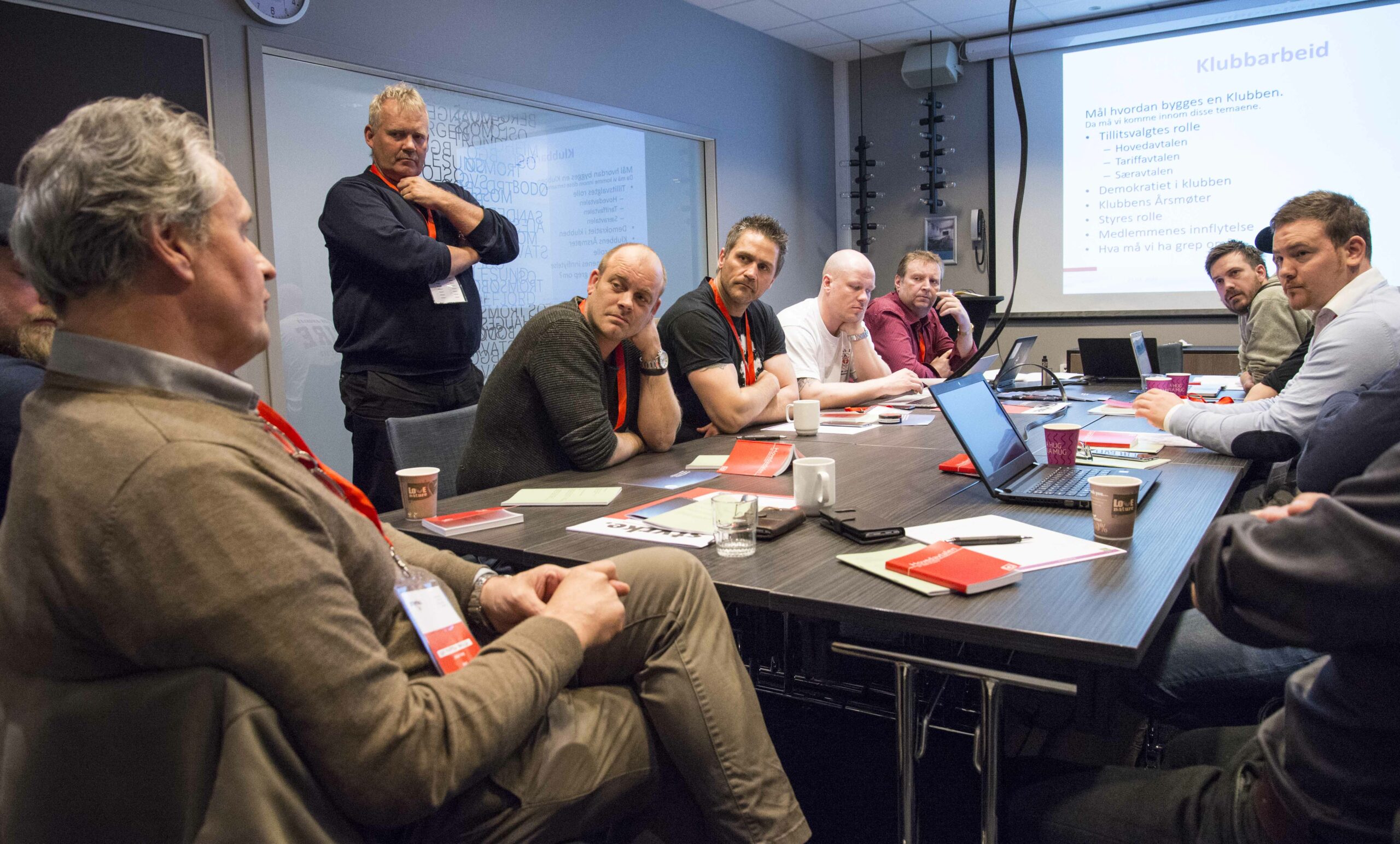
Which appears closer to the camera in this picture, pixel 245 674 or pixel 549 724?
pixel 245 674

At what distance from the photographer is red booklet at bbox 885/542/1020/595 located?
1287 millimetres

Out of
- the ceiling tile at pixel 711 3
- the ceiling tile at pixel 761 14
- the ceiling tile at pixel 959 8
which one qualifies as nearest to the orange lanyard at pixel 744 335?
the ceiling tile at pixel 711 3

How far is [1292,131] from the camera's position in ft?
19.0

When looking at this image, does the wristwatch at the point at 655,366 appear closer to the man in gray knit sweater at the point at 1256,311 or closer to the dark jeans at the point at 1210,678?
the dark jeans at the point at 1210,678

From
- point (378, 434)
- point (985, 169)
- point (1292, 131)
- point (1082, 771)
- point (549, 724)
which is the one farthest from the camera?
point (985, 169)

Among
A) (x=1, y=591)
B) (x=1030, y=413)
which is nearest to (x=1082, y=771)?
(x=1, y=591)

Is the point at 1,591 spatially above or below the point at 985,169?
below

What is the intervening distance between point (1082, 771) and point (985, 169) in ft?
20.6

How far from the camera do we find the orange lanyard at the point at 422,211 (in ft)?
9.76

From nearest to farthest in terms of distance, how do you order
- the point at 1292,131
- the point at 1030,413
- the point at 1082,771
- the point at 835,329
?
the point at 1082,771 → the point at 1030,413 → the point at 835,329 → the point at 1292,131

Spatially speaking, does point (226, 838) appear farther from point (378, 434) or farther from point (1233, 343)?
point (1233, 343)

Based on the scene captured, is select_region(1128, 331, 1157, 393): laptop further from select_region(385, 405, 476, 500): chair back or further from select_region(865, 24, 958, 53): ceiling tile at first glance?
select_region(865, 24, 958, 53): ceiling tile

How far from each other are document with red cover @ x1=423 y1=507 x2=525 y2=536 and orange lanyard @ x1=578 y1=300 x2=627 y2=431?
73 cm

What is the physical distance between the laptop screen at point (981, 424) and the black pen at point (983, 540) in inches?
9.6
